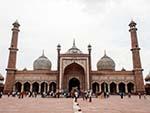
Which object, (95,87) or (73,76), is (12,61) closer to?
(73,76)

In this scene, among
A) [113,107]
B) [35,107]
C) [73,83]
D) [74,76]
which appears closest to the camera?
[35,107]

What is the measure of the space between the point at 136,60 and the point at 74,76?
34.0ft

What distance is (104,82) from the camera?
34625 mm

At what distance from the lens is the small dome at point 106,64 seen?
1531 inches

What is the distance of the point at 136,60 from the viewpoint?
1359 inches

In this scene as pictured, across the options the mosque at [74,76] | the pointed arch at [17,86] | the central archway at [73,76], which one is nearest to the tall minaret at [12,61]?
the mosque at [74,76]

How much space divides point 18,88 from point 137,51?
20.5 meters

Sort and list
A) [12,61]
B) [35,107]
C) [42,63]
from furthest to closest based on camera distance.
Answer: [42,63] < [12,61] < [35,107]

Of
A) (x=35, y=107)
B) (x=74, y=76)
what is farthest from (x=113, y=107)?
(x=74, y=76)

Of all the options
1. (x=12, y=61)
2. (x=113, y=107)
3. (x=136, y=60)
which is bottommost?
(x=113, y=107)

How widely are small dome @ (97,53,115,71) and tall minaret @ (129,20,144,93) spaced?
5.30 metres

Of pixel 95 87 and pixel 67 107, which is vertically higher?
pixel 95 87

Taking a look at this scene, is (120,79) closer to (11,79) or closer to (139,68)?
(139,68)

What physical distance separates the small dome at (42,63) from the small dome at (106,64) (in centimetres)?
939
